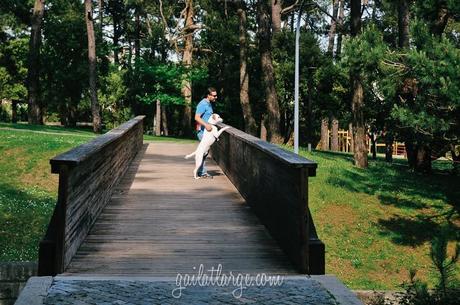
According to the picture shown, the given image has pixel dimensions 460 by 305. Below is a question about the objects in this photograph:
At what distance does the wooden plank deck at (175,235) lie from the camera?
21.8ft

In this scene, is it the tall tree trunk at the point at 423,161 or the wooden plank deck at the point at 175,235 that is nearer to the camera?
the wooden plank deck at the point at 175,235

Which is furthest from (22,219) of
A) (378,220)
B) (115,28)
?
(115,28)

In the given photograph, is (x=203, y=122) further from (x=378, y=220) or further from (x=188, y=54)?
(x=188, y=54)

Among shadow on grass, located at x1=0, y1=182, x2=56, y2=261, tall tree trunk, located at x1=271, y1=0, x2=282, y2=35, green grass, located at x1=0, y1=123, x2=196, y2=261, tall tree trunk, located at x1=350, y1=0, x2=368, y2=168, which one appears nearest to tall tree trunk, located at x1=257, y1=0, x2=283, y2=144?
tall tree trunk, located at x1=350, y1=0, x2=368, y2=168

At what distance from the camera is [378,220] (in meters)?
19.7

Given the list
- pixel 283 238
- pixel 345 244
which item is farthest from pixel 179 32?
pixel 283 238

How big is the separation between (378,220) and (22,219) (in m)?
10.9

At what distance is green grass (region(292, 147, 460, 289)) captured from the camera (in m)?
16.7

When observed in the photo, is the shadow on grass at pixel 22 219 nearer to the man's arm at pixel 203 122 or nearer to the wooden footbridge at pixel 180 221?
the wooden footbridge at pixel 180 221

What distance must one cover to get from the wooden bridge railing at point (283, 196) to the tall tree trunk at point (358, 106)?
1541 centimetres

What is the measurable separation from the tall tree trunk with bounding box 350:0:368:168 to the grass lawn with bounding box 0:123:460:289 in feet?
4.39

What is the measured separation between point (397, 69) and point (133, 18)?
44092 mm

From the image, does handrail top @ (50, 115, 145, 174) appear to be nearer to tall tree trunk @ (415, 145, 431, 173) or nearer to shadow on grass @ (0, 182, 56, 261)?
shadow on grass @ (0, 182, 56, 261)

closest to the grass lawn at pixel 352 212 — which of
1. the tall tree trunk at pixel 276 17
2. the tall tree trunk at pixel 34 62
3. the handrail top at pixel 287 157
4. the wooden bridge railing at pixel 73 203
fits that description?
the wooden bridge railing at pixel 73 203
